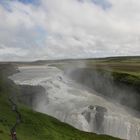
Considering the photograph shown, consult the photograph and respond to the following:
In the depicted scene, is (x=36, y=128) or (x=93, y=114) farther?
(x=93, y=114)

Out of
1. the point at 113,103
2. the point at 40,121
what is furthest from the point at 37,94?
the point at 40,121

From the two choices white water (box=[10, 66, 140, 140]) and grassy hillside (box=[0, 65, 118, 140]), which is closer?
grassy hillside (box=[0, 65, 118, 140])

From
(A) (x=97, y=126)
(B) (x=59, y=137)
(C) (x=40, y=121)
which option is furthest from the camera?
(A) (x=97, y=126)

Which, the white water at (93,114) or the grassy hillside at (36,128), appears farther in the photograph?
the white water at (93,114)

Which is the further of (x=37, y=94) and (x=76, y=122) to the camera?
(x=37, y=94)

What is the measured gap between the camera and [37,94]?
90.2 m

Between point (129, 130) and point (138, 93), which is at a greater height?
point (138, 93)

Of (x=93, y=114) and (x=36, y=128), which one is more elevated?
(x=36, y=128)

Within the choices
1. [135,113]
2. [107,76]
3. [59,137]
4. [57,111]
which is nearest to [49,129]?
[59,137]

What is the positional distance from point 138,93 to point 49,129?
135ft

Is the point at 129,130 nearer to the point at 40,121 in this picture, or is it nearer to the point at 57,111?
the point at 57,111

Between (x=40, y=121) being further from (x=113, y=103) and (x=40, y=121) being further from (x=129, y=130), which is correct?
(x=113, y=103)

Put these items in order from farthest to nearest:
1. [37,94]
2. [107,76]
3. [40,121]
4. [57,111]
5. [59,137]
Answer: [107,76], [37,94], [57,111], [40,121], [59,137]

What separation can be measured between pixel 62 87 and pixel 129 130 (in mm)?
50760
